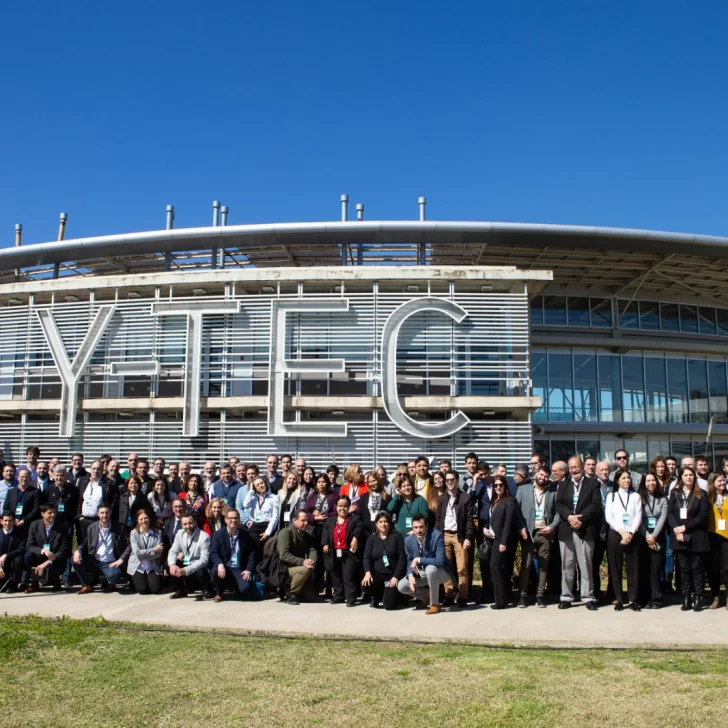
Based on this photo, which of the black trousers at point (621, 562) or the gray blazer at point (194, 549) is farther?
the gray blazer at point (194, 549)

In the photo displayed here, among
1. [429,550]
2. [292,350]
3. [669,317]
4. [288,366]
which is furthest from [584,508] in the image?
[669,317]

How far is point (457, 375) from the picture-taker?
1872cm

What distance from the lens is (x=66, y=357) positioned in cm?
1973

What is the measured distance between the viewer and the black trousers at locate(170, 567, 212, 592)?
10672mm

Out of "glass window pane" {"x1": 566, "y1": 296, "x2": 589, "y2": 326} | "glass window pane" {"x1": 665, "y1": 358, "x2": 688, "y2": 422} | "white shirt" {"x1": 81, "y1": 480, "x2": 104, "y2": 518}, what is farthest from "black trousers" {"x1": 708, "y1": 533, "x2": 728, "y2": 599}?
"glass window pane" {"x1": 665, "y1": 358, "x2": 688, "y2": 422}

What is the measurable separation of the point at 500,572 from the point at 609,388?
1952 centimetres

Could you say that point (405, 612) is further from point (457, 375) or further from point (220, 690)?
point (457, 375)

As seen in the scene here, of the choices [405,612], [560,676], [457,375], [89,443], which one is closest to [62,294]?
[89,443]

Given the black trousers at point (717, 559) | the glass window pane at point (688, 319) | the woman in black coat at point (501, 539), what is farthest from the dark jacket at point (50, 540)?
the glass window pane at point (688, 319)

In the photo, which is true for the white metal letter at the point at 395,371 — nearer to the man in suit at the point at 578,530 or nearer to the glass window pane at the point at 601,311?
the man in suit at the point at 578,530

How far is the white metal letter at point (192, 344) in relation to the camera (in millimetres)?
18891

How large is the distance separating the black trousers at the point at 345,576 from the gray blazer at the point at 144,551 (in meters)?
2.59

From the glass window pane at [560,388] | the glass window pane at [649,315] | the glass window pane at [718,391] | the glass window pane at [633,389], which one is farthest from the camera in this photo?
the glass window pane at [718,391]

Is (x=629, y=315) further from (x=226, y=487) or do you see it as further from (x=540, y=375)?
(x=226, y=487)
